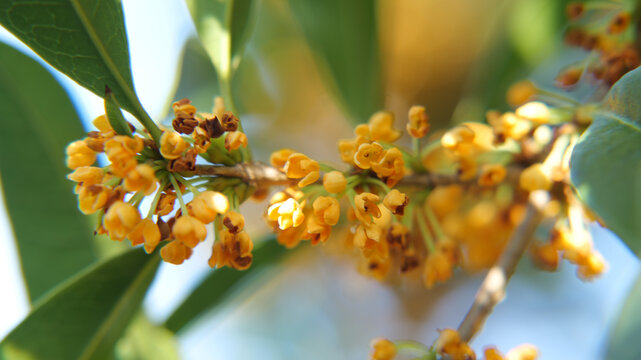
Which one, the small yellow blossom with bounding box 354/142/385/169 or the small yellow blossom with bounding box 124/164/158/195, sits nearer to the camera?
the small yellow blossom with bounding box 124/164/158/195

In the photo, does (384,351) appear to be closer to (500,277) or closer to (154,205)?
(500,277)

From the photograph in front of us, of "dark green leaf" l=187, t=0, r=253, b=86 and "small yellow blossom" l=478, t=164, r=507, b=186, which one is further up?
"dark green leaf" l=187, t=0, r=253, b=86

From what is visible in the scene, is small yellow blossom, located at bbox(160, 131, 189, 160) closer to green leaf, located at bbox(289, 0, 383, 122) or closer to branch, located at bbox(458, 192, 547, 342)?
branch, located at bbox(458, 192, 547, 342)

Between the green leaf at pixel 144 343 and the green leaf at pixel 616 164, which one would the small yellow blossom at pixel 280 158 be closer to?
the green leaf at pixel 616 164

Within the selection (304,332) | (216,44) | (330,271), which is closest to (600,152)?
(216,44)

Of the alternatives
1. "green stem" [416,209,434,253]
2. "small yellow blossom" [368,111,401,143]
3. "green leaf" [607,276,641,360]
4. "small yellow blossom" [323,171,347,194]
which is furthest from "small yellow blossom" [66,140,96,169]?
"green leaf" [607,276,641,360]

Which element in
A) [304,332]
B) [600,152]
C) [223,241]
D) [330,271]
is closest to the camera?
[600,152]

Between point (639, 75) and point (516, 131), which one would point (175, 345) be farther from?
point (639, 75)

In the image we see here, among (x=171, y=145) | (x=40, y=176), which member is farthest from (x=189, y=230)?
(x=40, y=176)
